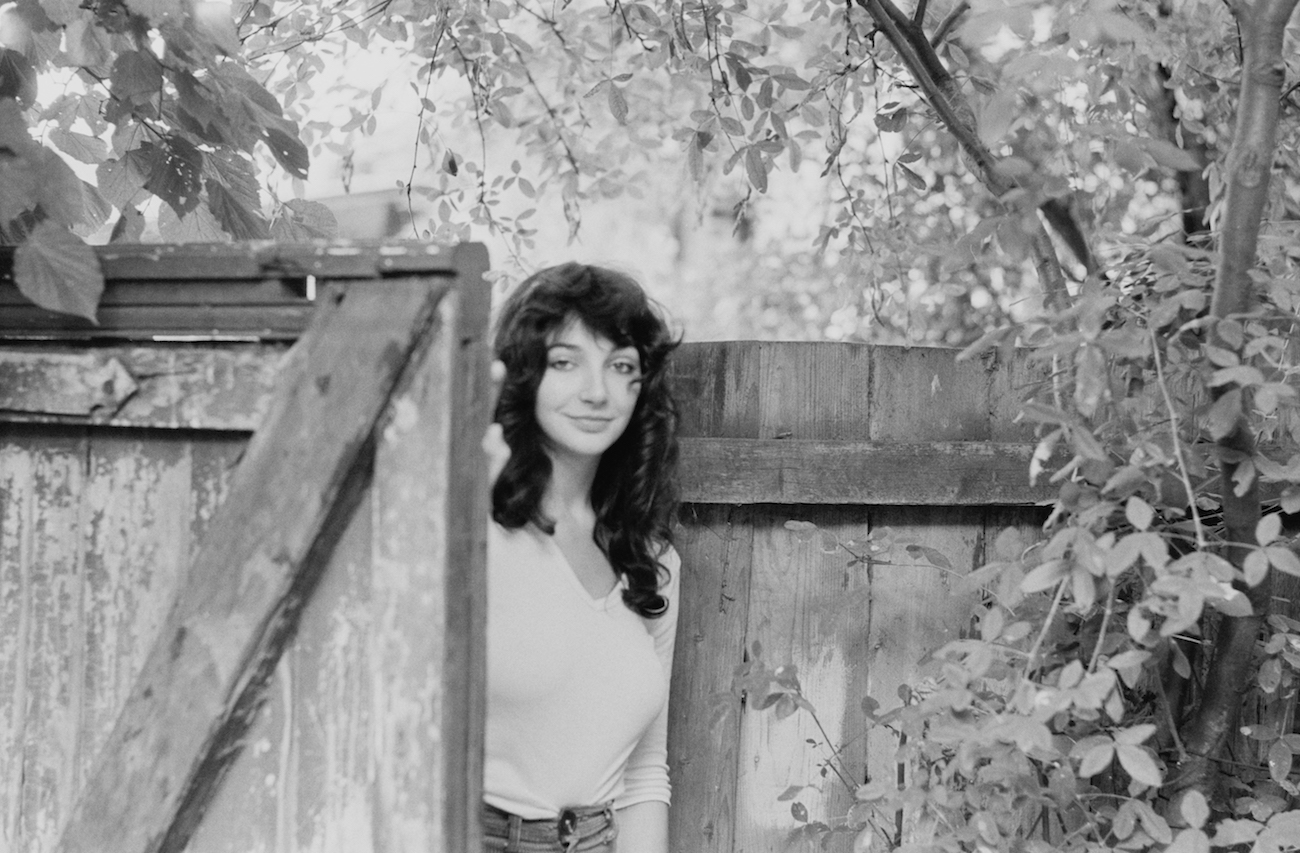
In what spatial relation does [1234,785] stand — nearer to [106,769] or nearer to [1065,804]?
[1065,804]

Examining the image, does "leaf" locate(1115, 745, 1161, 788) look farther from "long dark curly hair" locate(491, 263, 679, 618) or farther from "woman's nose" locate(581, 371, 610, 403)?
"woman's nose" locate(581, 371, 610, 403)

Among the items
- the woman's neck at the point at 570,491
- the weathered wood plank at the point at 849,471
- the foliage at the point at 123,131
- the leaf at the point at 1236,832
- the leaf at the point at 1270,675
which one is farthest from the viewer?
the weathered wood plank at the point at 849,471

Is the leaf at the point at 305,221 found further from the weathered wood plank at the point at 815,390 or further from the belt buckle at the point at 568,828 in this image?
the belt buckle at the point at 568,828

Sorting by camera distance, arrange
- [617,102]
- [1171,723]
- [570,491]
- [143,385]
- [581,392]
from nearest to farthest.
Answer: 1. [143,385]
2. [1171,723]
3. [581,392]
4. [570,491]
5. [617,102]

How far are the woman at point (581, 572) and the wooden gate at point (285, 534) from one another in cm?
57

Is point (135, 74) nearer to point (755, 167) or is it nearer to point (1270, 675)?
point (755, 167)

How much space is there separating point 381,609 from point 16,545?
19.9 inches

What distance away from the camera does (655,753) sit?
2049 mm

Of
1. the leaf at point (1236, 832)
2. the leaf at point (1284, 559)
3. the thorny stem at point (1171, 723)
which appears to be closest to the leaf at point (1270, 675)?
the thorny stem at point (1171, 723)

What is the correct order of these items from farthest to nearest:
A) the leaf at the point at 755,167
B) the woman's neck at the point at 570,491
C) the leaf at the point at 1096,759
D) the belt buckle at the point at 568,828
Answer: the leaf at the point at 755,167
the woman's neck at the point at 570,491
the belt buckle at the point at 568,828
the leaf at the point at 1096,759

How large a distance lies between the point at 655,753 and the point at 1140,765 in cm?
90

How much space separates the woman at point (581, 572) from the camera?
6.03 feet

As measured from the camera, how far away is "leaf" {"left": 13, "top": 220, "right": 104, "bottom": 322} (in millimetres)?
1243

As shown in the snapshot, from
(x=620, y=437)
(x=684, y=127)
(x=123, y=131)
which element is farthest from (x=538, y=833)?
(x=684, y=127)
